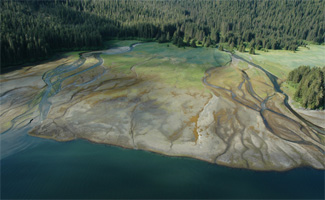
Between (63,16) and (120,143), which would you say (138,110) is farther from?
(63,16)

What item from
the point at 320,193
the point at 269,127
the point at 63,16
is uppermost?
the point at 63,16

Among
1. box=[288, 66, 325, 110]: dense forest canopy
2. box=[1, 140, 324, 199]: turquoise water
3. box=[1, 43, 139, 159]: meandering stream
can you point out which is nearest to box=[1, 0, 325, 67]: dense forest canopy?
box=[1, 43, 139, 159]: meandering stream

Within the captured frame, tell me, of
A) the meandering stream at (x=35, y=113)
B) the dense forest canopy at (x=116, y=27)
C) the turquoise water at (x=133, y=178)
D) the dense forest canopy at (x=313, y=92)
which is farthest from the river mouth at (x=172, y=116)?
the dense forest canopy at (x=116, y=27)

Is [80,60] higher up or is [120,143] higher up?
[80,60]

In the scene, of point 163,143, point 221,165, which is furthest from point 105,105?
point 221,165

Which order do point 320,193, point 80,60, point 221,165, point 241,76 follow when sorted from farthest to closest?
point 80,60 → point 241,76 → point 221,165 → point 320,193

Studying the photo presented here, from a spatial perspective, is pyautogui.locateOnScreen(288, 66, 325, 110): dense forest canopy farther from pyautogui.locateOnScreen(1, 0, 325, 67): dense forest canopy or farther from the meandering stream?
pyautogui.locateOnScreen(1, 0, 325, 67): dense forest canopy

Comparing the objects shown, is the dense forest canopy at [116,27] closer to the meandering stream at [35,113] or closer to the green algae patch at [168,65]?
the meandering stream at [35,113]
